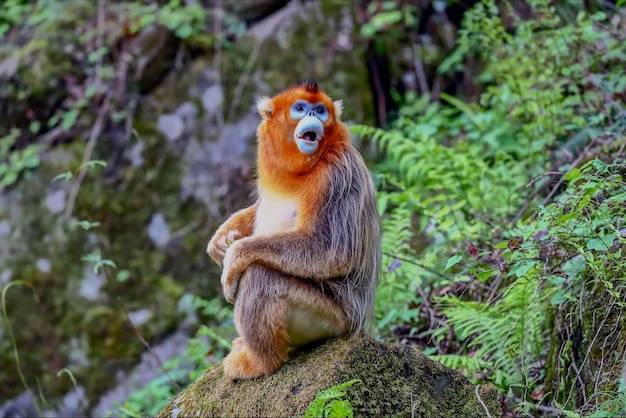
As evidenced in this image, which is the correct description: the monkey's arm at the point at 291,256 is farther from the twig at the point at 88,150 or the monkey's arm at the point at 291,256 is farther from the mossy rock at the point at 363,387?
the twig at the point at 88,150

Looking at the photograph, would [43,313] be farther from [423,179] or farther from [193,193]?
[423,179]

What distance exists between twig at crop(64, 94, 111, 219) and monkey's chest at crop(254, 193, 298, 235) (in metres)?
3.49

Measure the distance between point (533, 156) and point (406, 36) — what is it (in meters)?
2.79

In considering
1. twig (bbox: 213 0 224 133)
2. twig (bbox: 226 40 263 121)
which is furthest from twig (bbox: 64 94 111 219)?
twig (bbox: 226 40 263 121)

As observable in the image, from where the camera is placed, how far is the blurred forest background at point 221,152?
5.36m

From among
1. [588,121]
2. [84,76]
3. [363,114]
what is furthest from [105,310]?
[588,121]

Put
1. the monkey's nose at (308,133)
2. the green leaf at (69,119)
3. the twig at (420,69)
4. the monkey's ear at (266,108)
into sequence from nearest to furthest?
the monkey's nose at (308,133) → the monkey's ear at (266,108) → the green leaf at (69,119) → the twig at (420,69)

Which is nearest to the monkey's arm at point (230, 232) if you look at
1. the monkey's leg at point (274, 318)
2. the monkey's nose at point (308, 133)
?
the monkey's leg at point (274, 318)

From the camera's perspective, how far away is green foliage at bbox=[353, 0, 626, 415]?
12.4ft

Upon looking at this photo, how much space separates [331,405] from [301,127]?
1.44 meters

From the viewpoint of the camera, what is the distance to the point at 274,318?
12.1 ft

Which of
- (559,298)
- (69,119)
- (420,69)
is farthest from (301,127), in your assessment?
(420,69)

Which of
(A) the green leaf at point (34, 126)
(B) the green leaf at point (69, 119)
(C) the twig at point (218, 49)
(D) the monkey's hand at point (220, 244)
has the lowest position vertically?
(A) the green leaf at point (34, 126)

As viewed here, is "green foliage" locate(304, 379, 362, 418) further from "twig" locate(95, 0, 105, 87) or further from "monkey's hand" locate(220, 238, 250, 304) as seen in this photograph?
"twig" locate(95, 0, 105, 87)
